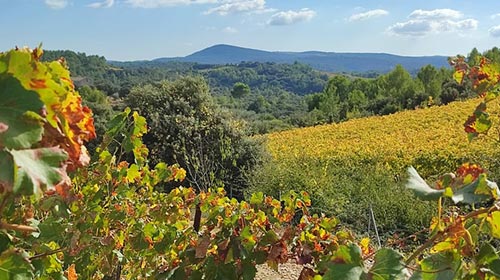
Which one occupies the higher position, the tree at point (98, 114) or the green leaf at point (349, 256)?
the green leaf at point (349, 256)

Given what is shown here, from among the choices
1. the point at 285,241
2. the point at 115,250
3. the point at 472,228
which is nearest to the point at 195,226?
A: the point at 115,250

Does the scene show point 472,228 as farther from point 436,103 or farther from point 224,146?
point 436,103

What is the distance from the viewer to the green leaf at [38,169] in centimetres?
48

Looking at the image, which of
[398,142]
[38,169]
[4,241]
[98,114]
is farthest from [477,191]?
[98,114]

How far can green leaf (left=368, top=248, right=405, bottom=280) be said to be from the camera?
31.9 inches

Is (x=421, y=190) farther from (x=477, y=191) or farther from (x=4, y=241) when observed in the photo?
(x=4, y=241)

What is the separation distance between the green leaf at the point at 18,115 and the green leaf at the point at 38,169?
0.01 m

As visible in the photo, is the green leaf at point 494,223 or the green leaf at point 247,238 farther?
the green leaf at point 247,238

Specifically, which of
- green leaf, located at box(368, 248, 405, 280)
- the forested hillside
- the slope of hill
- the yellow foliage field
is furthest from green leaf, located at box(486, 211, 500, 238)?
the yellow foliage field

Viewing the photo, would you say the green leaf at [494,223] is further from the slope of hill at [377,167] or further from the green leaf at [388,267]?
the slope of hill at [377,167]

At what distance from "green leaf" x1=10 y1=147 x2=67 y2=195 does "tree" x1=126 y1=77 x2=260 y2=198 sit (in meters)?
7.60

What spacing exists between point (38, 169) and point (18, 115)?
0.06 meters

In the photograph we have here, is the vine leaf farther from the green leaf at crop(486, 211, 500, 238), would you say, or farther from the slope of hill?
the slope of hill

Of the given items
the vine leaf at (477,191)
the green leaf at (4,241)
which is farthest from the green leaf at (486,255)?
the green leaf at (4,241)
